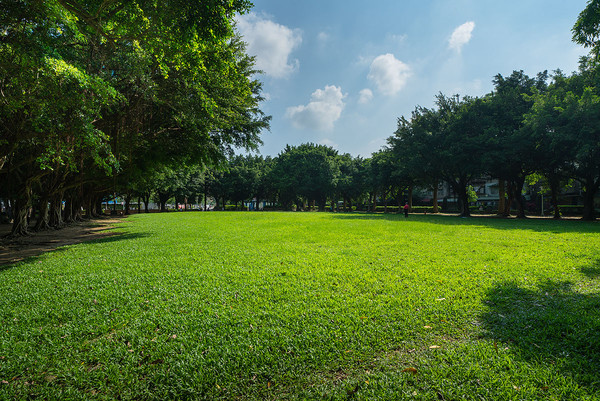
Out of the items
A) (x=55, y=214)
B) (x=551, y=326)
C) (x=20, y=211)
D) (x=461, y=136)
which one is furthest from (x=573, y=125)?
(x=55, y=214)

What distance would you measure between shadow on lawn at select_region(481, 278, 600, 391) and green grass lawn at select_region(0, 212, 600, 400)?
0.02 metres

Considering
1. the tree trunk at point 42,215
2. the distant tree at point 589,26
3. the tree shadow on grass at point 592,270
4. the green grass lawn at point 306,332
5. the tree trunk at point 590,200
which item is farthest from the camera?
the tree trunk at point 590,200

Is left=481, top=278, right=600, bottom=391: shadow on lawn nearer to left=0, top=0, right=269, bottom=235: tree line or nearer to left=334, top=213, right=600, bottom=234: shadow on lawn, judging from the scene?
left=0, top=0, right=269, bottom=235: tree line

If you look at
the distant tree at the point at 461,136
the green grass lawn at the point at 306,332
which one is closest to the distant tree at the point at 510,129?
the distant tree at the point at 461,136

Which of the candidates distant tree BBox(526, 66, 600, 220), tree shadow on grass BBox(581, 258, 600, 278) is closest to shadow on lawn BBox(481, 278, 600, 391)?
tree shadow on grass BBox(581, 258, 600, 278)

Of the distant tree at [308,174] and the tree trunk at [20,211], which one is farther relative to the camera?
the distant tree at [308,174]

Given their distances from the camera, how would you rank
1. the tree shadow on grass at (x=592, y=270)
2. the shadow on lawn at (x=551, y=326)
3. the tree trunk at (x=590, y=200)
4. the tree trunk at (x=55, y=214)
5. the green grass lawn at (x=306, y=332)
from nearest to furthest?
the green grass lawn at (x=306, y=332) → the shadow on lawn at (x=551, y=326) → the tree shadow on grass at (x=592, y=270) → the tree trunk at (x=55, y=214) → the tree trunk at (x=590, y=200)

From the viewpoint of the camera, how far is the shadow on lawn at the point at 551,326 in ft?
8.84

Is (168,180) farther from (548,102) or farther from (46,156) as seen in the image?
(548,102)

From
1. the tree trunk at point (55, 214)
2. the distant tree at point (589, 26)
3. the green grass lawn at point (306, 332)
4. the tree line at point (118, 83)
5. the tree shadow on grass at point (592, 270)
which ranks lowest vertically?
the green grass lawn at point (306, 332)

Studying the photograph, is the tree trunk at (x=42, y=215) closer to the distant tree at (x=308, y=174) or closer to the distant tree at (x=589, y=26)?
the distant tree at (x=589, y=26)

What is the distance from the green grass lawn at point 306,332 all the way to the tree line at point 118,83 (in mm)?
4260

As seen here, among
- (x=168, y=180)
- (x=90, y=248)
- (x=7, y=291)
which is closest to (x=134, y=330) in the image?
(x=7, y=291)

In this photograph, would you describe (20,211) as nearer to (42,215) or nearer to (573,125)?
(42,215)
